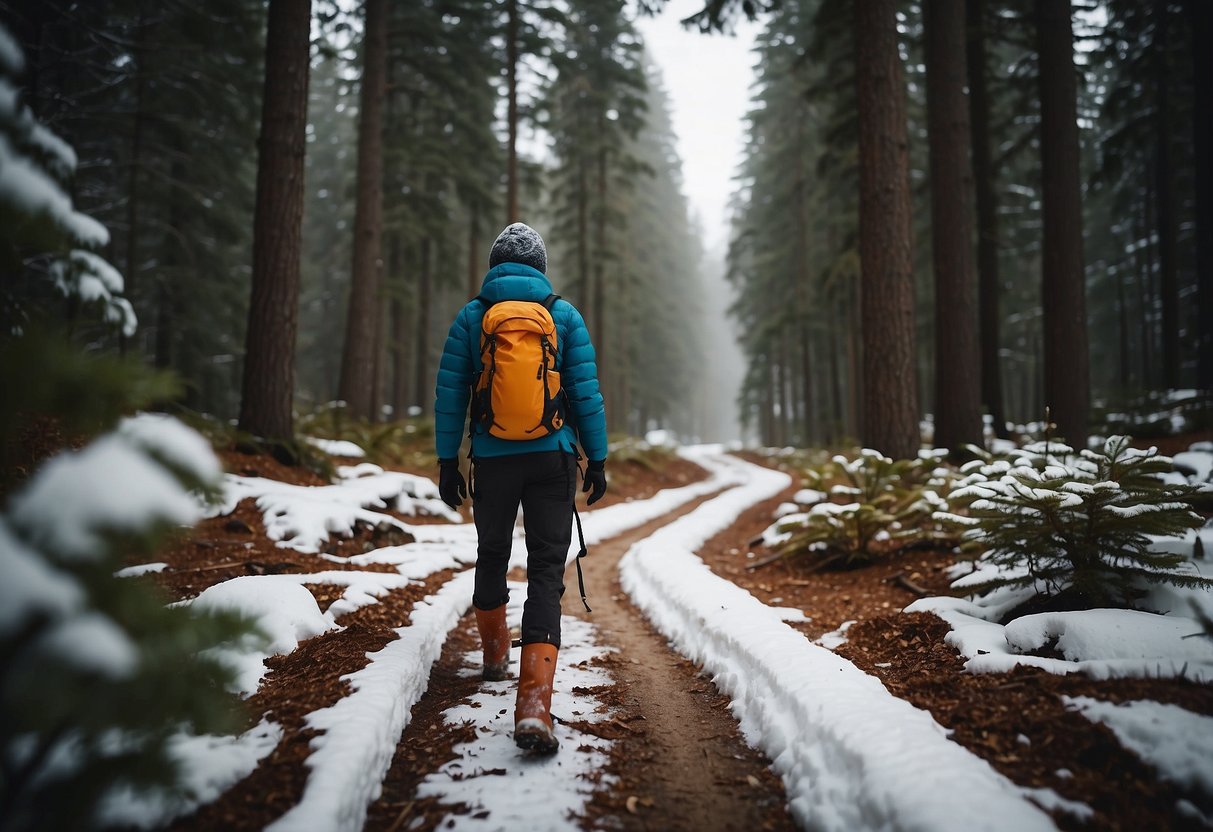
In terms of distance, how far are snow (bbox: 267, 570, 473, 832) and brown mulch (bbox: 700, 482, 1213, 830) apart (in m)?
2.20

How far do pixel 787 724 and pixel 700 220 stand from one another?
62392mm

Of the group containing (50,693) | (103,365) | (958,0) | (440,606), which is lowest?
(440,606)

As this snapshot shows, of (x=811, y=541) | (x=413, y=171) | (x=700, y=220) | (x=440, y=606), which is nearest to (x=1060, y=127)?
(x=811, y=541)

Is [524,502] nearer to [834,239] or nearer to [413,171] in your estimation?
[413,171]

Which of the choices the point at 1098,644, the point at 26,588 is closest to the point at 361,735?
the point at 26,588

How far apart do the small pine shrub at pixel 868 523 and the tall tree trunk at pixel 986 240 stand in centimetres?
739

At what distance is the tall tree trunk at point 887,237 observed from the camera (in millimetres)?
7125

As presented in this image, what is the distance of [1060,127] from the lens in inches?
324

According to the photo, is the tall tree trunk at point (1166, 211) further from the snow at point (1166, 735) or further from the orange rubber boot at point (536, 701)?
the orange rubber boot at point (536, 701)

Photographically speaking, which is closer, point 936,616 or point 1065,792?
point 1065,792

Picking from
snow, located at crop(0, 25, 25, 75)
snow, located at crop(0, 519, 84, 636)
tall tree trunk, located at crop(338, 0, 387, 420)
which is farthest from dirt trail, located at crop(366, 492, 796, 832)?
tall tree trunk, located at crop(338, 0, 387, 420)

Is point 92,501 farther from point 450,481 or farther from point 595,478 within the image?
point 595,478

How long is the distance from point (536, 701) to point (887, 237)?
6.95m

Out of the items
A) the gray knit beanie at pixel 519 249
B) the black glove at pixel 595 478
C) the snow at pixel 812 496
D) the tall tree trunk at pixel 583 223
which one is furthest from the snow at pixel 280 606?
the tall tree trunk at pixel 583 223
